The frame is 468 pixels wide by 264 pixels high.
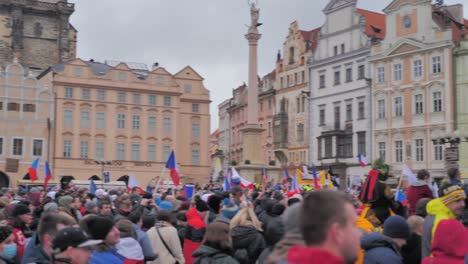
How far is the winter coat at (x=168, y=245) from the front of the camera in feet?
27.5

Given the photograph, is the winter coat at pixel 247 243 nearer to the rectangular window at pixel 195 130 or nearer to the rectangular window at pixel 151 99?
the rectangular window at pixel 151 99

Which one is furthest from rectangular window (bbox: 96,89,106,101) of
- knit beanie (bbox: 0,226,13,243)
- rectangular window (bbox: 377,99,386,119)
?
knit beanie (bbox: 0,226,13,243)

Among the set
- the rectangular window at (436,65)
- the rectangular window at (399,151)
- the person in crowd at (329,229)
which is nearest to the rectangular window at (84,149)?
the rectangular window at (399,151)

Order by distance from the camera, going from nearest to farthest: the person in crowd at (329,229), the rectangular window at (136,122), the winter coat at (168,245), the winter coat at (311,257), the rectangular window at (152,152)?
the winter coat at (311,257), the person in crowd at (329,229), the winter coat at (168,245), the rectangular window at (136,122), the rectangular window at (152,152)

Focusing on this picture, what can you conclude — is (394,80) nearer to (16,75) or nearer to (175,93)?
(175,93)

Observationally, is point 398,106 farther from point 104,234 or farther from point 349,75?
point 104,234

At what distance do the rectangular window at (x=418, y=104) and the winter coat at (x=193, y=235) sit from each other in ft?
139

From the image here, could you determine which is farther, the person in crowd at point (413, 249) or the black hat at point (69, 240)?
the person in crowd at point (413, 249)

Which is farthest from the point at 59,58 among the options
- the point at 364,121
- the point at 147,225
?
the point at 147,225

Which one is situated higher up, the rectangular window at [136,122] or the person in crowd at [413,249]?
the rectangular window at [136,122]

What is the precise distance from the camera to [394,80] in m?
50.9

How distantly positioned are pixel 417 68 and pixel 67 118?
98.0 feet

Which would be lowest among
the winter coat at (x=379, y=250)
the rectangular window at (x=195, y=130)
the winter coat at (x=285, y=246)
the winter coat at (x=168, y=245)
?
the winter coat at (x=168, y=245)

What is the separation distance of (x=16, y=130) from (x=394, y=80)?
31.2 metres
